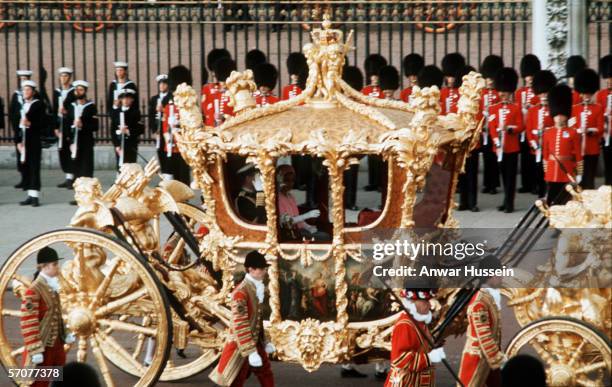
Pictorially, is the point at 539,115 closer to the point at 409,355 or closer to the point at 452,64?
the point at 452,64

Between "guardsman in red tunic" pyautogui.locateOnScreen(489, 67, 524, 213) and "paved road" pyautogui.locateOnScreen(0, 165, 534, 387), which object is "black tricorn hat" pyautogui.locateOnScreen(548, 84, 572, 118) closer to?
"guardsman in red tunic" pyautogui.locateOnScreen(489, 67, 524, 213)

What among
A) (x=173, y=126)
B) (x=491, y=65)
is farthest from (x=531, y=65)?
(x=173, y=126)

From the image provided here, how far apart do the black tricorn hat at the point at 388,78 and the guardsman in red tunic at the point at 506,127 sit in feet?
4.02

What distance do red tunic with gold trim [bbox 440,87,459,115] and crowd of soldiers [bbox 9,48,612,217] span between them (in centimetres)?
2

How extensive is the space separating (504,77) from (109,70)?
9.11m

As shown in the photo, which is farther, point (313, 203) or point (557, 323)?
point (313, 203)

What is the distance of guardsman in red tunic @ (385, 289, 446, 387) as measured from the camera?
8383 mm

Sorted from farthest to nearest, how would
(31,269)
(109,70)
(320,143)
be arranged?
1. (109,70)
2. (31,269)
3. (320,143)

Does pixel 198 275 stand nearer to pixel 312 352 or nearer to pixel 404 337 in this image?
pixel 312 352

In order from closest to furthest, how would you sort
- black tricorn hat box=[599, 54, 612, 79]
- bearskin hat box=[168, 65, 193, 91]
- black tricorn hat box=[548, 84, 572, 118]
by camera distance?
1. black tricorn hat box=[548, 84, 572, 118]
2. black tricorn hat box=[599, 54, 612, 79]
3. bearskin hat box=[168, 65, 193, 91]

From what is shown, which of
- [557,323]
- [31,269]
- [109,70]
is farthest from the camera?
[109,70]

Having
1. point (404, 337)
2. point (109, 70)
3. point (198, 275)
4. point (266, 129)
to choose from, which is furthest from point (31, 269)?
point (109, 70)

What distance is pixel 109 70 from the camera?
2394 cm

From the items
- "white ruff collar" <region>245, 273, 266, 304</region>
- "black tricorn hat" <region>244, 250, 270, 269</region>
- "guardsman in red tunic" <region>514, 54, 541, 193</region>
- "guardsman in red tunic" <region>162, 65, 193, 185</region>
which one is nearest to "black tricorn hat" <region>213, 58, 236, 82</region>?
"guardsman in red tunic" <region>162, 65, 193, 185</region>
